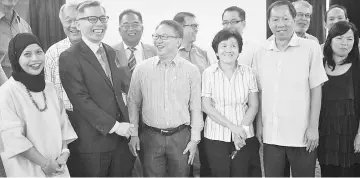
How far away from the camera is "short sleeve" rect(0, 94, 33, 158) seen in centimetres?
187

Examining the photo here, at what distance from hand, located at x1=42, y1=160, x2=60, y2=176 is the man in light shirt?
4.56 ft

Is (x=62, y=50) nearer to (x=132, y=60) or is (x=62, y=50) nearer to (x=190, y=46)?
(x=132, y=60)

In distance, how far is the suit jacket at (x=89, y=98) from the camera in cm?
217

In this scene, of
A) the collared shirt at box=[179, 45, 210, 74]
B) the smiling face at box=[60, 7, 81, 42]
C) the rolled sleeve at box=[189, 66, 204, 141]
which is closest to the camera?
the rolled sleeve at box=[189, 66, 204, 141]

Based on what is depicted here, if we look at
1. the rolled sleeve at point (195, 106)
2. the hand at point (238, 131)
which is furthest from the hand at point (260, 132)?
the rolled sleeve at point (195, 106)

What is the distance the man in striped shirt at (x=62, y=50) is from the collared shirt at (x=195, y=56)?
920mm

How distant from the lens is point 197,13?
4609 millimetres

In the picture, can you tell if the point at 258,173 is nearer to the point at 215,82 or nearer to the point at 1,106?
the point at 215,82

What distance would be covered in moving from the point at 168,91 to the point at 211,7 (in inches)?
96.7

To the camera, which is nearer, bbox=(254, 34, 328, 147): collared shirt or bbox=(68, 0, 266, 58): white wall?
bbox=(254, 34, 328, 147): collared shirt

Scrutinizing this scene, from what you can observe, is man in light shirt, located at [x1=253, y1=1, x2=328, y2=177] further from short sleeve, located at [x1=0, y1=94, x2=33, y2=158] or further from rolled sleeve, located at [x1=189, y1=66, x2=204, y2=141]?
short sleeve, located at [x1=0, y1=94, x2=33, y2=158]

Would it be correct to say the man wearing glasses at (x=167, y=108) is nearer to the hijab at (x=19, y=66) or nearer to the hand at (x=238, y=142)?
the hand at (x=238, y=142)

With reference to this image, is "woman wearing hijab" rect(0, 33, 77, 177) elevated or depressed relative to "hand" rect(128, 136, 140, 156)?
elevated

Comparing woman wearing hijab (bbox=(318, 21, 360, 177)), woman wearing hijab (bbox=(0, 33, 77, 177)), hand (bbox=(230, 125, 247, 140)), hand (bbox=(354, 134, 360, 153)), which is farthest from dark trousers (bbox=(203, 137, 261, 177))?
woman wearing hijab (bbox=(0, 33, 77, 177))
